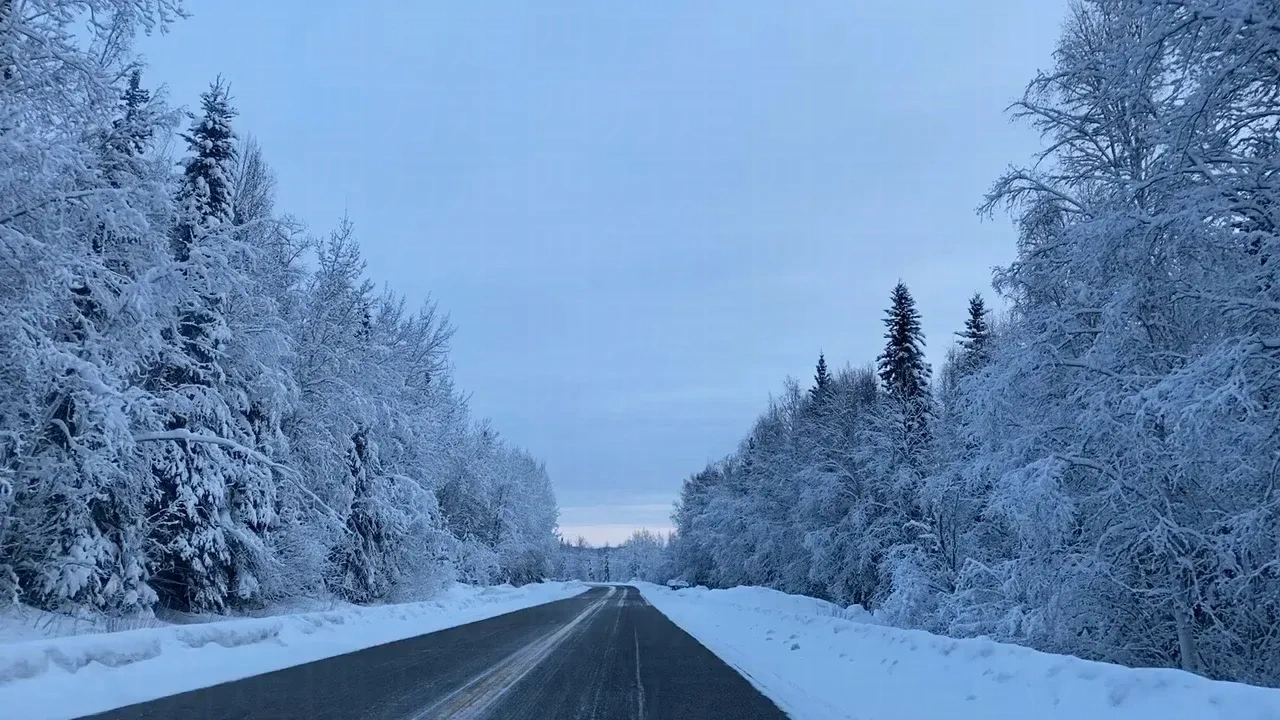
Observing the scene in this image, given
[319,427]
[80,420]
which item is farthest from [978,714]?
[319,427]

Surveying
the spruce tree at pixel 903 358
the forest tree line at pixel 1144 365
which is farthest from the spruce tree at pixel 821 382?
the forest tree line at pixel 1144 365

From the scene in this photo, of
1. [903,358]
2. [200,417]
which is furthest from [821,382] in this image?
[200,417]

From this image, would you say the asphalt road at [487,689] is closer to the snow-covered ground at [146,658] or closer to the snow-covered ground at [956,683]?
the snow-covered ground at [146,658]

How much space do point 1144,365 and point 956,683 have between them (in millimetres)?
6447

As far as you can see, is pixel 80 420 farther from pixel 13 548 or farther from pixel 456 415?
pixel 456 415

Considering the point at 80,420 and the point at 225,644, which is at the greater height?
the point at 80,420

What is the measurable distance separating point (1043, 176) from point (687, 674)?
1050 centimetres

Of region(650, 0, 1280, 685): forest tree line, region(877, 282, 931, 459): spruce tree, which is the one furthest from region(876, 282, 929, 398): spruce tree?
region(650, 0, 1280, 685): forest tree line

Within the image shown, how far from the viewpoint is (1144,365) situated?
42.0 feet

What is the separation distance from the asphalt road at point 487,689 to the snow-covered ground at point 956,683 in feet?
3.16

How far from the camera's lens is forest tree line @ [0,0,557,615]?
42.5 ft

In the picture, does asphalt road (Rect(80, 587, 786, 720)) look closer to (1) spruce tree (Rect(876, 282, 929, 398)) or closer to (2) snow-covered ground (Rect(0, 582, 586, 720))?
(2) snow-covered ground (Rect(0, 582, 586, 720))

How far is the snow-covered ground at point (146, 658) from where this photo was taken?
9195 mm

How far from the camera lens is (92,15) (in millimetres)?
13219
